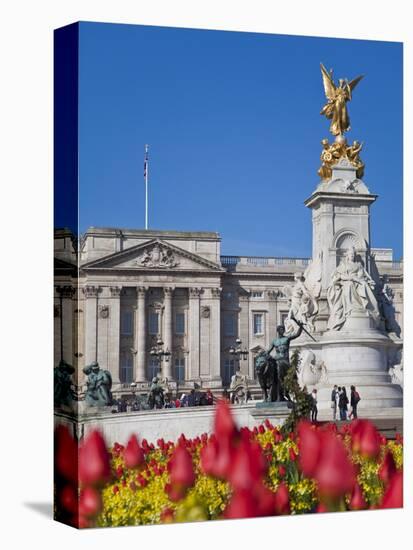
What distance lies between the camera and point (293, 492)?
733 inches

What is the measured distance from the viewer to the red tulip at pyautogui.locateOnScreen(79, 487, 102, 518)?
17.3 meters

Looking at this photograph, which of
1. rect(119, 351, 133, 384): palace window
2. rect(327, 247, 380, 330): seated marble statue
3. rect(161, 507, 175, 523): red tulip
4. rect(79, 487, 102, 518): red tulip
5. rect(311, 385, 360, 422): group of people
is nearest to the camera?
rect(79, 487, 102, 518): red tulip

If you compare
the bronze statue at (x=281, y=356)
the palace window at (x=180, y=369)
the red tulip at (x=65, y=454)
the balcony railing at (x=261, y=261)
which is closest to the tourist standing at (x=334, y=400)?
the bronze statue at (x=281, y=356)

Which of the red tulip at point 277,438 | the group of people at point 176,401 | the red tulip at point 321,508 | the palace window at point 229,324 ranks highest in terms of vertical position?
the palace window at point 229,324

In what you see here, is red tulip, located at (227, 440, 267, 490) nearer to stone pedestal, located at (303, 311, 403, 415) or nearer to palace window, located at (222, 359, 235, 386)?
palace window, located at (222, 359, 235, 386)

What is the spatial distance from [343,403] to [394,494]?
143cm

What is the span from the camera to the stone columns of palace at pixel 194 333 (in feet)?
61.3

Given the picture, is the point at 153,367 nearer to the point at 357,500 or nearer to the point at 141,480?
the point at 141,480

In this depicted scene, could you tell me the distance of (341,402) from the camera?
19.8m

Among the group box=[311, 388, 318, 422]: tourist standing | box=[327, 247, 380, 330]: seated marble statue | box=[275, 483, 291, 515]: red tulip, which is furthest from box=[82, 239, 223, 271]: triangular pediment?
box=[275, 483, 291, 515]: red tulip

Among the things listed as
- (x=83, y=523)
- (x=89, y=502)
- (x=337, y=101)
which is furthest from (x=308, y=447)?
(x=337, y=101)

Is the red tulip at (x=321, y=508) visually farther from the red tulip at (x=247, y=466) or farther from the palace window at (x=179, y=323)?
the palace window at (x=179, y=323)

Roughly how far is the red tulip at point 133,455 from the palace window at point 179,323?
5.60 ft

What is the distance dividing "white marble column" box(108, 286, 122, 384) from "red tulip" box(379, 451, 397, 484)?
13.6ft
